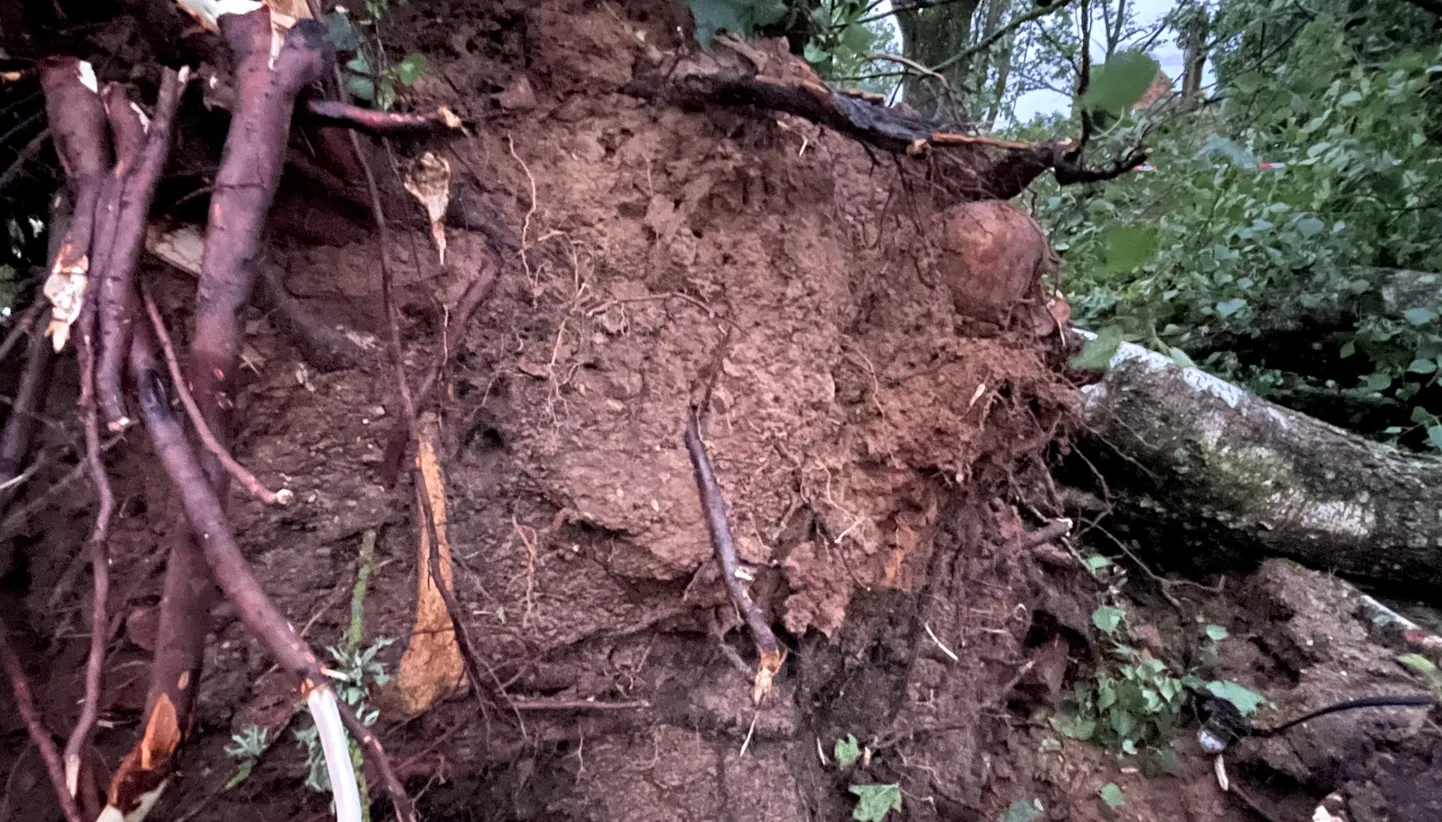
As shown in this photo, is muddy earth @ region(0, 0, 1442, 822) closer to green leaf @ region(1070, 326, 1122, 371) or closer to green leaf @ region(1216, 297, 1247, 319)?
green leaf @ region(1070, 326, 1122, 371)

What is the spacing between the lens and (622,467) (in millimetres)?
1276

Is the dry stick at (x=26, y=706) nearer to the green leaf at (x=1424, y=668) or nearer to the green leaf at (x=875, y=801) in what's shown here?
the green leaf at (x=875, y=801)

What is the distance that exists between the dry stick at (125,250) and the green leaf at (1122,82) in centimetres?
131

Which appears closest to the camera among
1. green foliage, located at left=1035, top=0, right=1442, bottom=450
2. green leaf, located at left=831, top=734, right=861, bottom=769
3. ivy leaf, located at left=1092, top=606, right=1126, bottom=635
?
green leaf, located at left=831, top=734, right=861, bottom=769

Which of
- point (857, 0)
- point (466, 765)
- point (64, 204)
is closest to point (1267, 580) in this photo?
point (857, 0)

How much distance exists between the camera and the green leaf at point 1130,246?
1451 millimetres

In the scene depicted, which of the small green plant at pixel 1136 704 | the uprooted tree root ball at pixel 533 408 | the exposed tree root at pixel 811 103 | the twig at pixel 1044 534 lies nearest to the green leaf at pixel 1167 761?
the small green plant at pixel 1136 704

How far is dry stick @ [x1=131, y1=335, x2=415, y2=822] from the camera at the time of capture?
0.77 meters

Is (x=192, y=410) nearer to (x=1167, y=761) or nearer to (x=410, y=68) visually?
(x=410, y=68)

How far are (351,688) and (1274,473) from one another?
2.71 metres

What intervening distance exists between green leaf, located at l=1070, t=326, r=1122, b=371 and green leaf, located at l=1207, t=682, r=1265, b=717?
1.25 metres

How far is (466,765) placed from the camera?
1.20m

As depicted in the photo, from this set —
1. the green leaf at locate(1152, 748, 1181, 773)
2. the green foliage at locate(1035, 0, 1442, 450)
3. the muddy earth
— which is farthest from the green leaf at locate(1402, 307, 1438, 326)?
the green leaf at locate(1152, 748, 1181, 773)

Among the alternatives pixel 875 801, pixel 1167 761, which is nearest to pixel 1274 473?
pixel 1167 761
